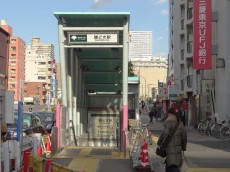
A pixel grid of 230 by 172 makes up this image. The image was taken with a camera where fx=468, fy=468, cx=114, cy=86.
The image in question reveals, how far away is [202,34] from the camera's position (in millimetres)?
31328

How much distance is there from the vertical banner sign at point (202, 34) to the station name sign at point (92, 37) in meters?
17.2

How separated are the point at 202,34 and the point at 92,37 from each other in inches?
698

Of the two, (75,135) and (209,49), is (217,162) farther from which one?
(209,49)

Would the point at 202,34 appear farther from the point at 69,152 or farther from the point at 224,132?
the point at 69,152

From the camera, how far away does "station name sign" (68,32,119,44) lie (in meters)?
14.9

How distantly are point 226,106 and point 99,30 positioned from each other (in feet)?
55.6

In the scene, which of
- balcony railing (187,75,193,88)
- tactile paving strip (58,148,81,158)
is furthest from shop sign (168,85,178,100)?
tactile paving strip (58,148,81,158)

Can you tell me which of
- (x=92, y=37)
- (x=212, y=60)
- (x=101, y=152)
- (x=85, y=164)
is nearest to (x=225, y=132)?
(x=212, y=60)

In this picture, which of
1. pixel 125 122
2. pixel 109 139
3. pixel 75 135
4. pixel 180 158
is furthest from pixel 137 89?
pixel 180 158

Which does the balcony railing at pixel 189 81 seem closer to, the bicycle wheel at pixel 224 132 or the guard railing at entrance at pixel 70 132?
the bicycle wheel at pixel 224 132

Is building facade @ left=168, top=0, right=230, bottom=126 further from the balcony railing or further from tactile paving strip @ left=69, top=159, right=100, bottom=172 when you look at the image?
tactile paving strip @ left=69, top=159, right=100, bottom=172

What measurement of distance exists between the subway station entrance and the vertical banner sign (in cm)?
1171

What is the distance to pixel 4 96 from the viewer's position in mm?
7973

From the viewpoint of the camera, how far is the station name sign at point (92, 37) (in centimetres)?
1486
